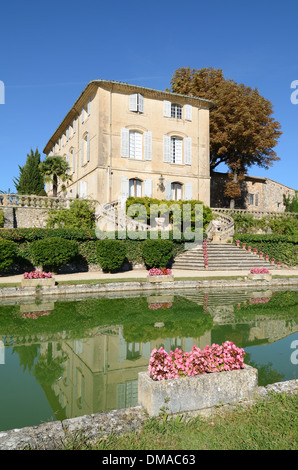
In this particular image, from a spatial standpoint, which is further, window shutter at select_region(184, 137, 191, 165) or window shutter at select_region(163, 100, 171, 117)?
window shutter at select_region(184, 137, 191, 165)

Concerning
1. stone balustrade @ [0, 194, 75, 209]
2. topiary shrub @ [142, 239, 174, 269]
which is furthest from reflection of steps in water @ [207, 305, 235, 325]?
stone balustrade @ [0, 194, 75, 209]

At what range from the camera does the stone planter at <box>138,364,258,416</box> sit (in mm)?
3248

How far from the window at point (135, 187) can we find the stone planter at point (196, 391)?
20.4m

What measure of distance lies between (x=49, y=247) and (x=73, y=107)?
15902 millimetres

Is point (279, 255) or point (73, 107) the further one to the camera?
point (73, 107)

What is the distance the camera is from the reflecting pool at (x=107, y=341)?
405 cm

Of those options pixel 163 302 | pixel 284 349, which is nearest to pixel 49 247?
pixel 163 302

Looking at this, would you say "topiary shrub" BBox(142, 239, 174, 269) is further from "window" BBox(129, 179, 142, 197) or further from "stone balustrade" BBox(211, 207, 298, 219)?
"stone balustrade" BBox(211, 207, 298, 219)

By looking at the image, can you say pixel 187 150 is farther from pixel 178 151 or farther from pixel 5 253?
pixel 5 253

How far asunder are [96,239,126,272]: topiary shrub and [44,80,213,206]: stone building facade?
213 inches

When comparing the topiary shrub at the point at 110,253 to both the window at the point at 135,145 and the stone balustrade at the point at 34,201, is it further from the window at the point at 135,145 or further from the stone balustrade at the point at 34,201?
the window at the point at 135,145

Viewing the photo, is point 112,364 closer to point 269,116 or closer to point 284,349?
point 284,349

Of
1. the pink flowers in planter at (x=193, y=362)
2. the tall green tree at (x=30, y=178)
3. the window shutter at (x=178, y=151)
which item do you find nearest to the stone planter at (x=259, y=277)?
the pink flowers in planter at (x=193, y=362)
